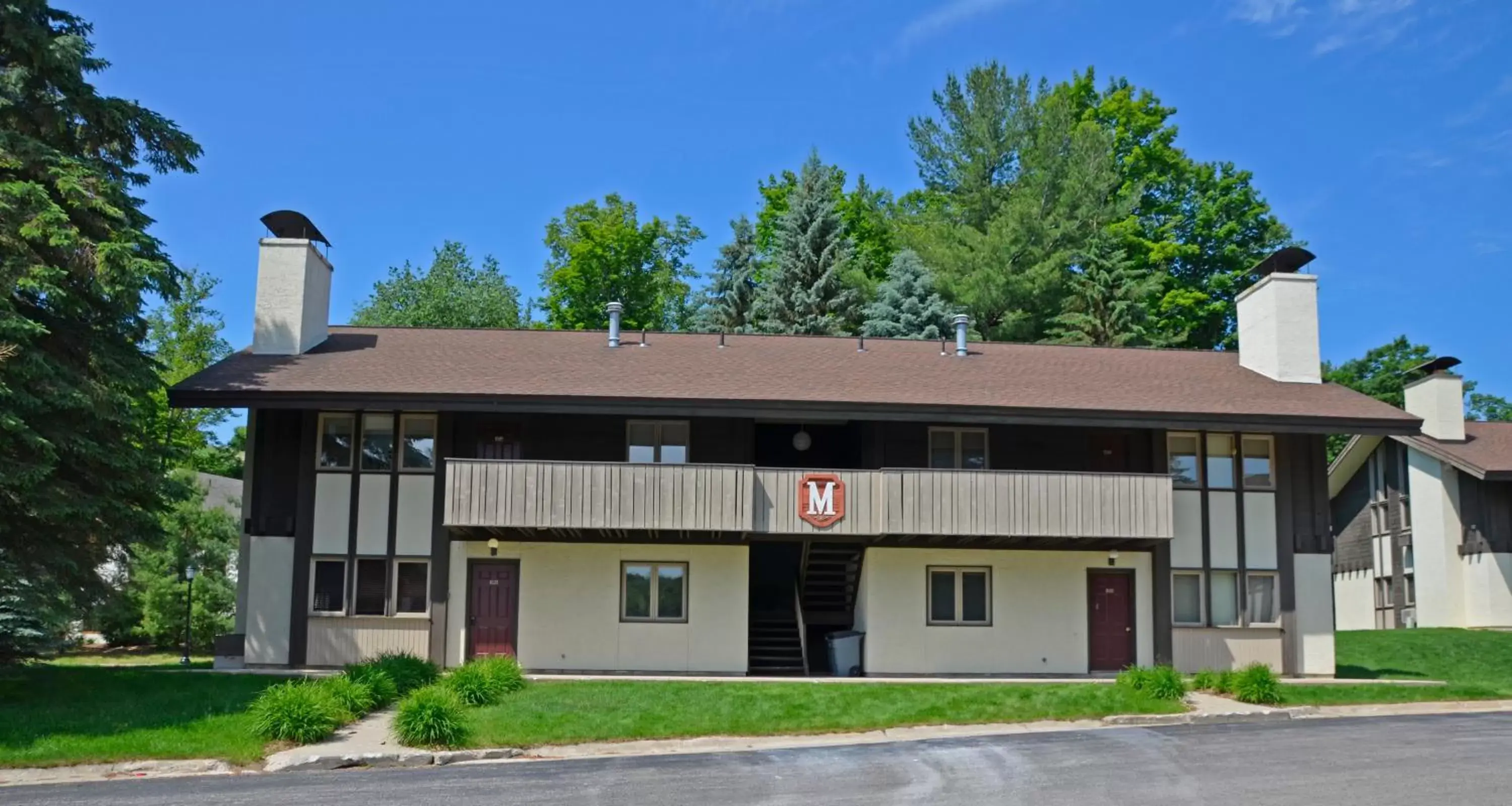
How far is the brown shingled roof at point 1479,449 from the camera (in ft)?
109

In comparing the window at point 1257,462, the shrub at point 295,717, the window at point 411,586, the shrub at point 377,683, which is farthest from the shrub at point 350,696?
the window at point 1257,462

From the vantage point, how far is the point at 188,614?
113 ft

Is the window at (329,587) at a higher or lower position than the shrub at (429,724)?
higher

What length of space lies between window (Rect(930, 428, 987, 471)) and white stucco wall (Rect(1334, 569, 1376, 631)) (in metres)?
16.8

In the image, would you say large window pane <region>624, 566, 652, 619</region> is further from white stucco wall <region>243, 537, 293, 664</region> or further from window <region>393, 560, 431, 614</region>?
white stucco wall <region>243, 537, 293, 664</region>

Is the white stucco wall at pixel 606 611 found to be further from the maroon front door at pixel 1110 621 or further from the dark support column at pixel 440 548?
the maroon front door at pixel 1110 621

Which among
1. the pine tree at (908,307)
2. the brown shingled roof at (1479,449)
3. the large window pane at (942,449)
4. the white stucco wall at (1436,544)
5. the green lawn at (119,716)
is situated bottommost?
the green lawn at (119,716)

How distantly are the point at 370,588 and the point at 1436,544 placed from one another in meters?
26.6

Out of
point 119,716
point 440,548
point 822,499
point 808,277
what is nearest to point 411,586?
point 440,548

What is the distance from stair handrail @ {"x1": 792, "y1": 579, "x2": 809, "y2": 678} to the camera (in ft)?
88.0

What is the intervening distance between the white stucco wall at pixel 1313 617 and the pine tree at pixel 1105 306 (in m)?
16.5

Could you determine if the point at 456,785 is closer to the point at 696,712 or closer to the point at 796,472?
the point at 696,712

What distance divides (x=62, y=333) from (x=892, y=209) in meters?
38.2

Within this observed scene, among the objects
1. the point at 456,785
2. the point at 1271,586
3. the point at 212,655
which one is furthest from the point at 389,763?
the point at 212,655
